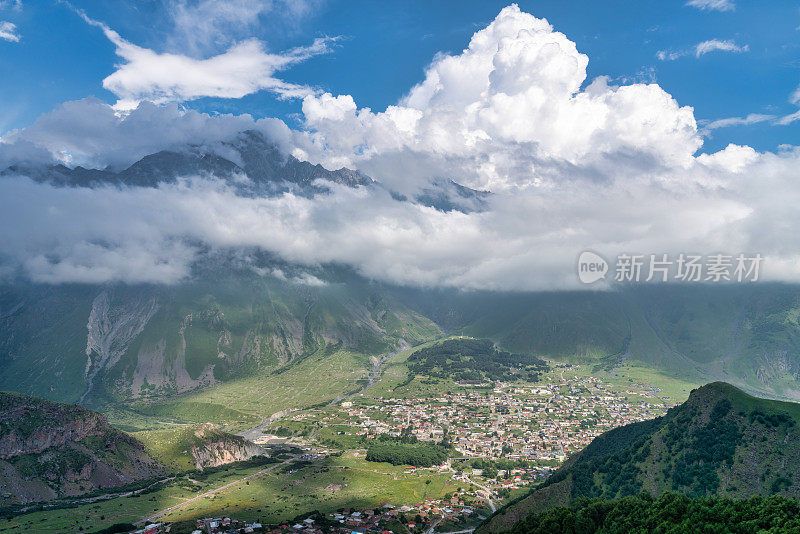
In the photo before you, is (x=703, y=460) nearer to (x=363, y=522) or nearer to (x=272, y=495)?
(x=363, y=522)

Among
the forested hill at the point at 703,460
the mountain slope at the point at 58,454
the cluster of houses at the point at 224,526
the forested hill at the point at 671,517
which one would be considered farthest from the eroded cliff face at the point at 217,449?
the forested hill at the point at 671,517

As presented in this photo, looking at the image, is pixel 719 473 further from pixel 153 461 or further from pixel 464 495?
pixel 153 461

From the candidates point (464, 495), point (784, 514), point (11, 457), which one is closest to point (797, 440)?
point (784, 514)

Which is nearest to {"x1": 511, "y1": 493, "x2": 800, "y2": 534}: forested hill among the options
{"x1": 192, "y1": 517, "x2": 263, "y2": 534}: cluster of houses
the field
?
{"x1": 192, "y1": 517, "x2": 263, "y2": 534}: cluster of houses

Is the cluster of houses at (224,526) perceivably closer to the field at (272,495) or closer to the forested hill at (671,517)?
the field at (272,495)

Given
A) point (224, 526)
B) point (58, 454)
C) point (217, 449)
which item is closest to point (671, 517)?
point (224, 526)

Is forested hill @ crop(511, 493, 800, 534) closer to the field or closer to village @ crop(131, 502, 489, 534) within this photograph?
village @ crop(131, 502, 489, 534)

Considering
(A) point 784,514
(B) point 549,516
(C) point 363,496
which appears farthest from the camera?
(C) point 363,496
